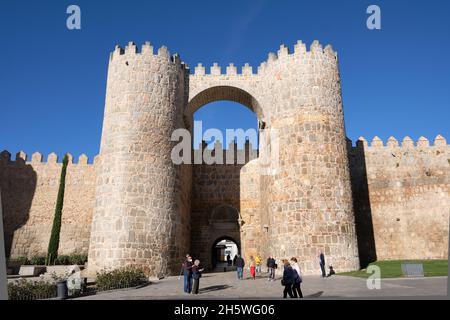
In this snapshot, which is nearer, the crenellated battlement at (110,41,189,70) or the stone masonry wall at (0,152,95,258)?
the crenellated battlement at (110,41,189,70)

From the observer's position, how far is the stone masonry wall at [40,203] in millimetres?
24297

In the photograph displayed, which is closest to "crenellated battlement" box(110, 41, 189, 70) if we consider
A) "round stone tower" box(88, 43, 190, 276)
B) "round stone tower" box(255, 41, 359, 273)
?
"round stone tower" box(88, 43, 190, 276)

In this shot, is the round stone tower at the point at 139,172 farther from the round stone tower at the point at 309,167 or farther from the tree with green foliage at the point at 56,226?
the tree with green foliage at the point at 56,226

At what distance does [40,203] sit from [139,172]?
42.2 feet

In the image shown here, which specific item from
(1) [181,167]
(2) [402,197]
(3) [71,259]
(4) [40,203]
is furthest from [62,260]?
(2) [402,197]

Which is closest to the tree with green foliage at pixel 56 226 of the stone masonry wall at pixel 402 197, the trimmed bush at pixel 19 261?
the trimmed bush at pixel 19 261

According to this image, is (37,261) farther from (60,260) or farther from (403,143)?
(403,143)

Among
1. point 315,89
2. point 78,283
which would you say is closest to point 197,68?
point 315,89

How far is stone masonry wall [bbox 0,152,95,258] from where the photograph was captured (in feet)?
79.7

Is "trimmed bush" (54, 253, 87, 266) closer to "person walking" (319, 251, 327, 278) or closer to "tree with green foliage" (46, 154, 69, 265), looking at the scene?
"tree with green foliage" (46, 154, 69, 265)

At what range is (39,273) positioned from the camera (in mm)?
17734

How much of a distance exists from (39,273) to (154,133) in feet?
29.4

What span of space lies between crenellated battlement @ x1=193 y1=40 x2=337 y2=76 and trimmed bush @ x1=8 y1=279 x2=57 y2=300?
1347 centimetres

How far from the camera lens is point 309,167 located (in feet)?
55.0
